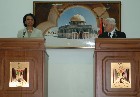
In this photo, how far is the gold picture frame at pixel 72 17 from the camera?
6.26 metres

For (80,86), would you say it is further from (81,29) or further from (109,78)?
(109,78)

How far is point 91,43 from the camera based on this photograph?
616 cm

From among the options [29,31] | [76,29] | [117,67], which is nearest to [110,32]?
[117,67]

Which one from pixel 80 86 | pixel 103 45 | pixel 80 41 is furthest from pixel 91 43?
pixel 103 45

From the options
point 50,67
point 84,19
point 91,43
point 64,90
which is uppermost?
point 84,19

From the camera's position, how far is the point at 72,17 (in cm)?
634

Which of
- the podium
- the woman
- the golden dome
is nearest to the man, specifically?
the podium

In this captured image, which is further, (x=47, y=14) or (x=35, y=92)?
(x=47, y=14)

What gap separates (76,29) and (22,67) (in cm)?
209

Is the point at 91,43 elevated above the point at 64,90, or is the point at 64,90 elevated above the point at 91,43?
the point at 91,43

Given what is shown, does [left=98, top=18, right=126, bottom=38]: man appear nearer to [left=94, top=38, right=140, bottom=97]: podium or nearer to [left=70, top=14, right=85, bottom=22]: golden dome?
[left=94, top=38, right=140, bottom=97]: podium

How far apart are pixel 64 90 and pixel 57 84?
17cm

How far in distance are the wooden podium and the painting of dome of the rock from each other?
1.81 metres

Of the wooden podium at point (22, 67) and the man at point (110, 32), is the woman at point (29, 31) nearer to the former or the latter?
the wooden podium at point (22, 67)
